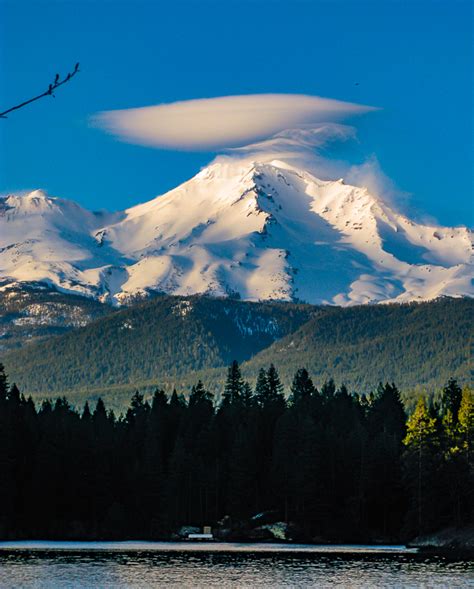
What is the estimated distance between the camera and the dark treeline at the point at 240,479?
543 feet

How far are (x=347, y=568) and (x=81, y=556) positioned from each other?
2872 cm

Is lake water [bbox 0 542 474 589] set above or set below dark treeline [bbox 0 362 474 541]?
below

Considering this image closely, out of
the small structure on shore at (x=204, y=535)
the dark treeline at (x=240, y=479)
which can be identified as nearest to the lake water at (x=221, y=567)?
the dark treeline at (x=240, y=479)

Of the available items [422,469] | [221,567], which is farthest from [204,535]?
[221,567]

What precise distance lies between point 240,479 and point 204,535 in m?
11.2

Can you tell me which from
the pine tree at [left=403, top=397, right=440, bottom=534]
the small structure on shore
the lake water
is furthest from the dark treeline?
the lake water

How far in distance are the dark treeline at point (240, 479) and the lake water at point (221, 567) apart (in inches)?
470

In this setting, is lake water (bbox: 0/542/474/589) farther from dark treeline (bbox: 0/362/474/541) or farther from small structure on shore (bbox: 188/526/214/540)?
small structure on shore (bbox: 188/526/214/540)

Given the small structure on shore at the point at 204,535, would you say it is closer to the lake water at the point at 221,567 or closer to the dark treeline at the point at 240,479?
the dark treeline at the point at 240,479

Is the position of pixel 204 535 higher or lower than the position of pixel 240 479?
lower

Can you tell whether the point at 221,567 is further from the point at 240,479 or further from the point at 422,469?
the point at 240,479

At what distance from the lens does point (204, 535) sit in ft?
587

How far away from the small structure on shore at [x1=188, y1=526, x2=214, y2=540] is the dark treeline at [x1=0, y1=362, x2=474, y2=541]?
3662 millimetres

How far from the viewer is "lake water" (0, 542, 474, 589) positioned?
112438 millimetres
